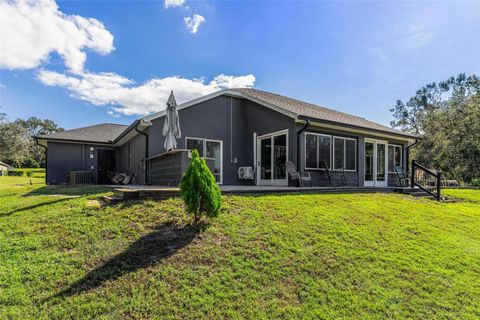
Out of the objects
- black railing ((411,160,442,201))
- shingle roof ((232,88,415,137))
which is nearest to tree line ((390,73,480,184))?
black railing ((411,160,442,201))

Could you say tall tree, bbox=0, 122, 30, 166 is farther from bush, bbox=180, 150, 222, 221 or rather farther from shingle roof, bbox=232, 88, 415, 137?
bush, bbox=180, 150, 222, 221

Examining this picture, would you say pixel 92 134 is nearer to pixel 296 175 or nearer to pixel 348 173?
pixel 296 175

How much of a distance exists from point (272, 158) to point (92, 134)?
1209 centimetres

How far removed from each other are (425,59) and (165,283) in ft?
58.3

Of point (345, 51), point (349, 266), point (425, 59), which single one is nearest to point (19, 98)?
point (345, 51)

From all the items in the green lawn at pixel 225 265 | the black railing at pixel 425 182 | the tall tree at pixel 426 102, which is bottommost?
the green lawn at pixel 225 265

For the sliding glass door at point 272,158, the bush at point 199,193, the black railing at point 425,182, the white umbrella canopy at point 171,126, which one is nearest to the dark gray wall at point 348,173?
the sliding glass door at point 272,158

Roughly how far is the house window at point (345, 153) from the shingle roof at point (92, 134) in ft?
40.2

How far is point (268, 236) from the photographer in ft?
15.1

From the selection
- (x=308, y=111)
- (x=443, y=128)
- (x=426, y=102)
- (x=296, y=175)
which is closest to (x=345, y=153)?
(x=308, y=111)

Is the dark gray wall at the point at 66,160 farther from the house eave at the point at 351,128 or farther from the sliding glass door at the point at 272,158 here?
the house eave at the point at 351,128

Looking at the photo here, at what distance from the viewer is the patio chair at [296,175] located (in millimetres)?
9797

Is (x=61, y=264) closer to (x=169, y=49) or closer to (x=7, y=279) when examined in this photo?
(x=7, y=279)

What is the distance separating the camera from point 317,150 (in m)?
10.6
